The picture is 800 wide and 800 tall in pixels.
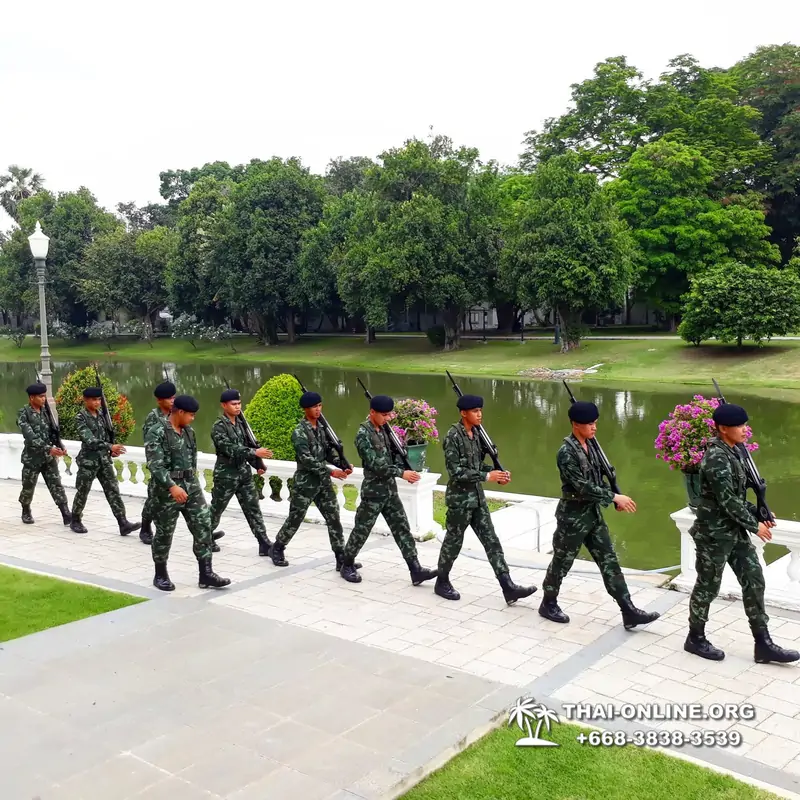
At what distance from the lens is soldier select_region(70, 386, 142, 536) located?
1043 cm

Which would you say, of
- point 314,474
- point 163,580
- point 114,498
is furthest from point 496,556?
point 114,498

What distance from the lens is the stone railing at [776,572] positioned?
23.1 ft

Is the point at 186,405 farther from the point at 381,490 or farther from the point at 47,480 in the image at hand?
the point at 47,480

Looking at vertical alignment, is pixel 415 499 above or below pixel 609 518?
above

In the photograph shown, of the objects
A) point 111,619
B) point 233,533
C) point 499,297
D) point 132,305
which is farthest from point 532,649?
point 132,305

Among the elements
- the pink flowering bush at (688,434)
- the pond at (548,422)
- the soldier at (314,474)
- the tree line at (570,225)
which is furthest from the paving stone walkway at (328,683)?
the tree line at (570,225)

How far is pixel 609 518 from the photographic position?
43.4ft

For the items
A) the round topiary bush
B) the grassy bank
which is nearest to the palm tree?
the grassy bank

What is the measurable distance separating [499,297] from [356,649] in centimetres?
4152

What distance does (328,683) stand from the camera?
19.0 feet

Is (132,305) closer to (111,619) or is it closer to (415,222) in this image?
(415,222)

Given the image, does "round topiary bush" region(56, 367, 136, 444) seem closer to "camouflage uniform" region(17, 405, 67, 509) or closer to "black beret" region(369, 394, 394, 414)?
"camouflage uniform" region(17, 405, 67, 509)

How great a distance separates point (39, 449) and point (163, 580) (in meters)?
3.86

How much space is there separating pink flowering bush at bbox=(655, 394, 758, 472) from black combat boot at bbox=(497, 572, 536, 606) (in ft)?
8.38
